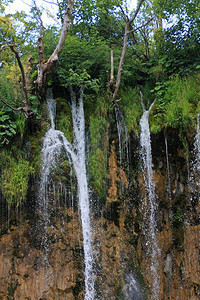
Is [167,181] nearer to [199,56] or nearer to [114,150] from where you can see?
[114,150]

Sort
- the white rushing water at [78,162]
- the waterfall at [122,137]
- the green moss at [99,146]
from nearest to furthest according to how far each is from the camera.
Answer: the white rushing water at [78,162]
the green moss at [99,146]
the waterfall at [122,137]

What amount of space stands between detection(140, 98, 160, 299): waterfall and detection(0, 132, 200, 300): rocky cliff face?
0.08m

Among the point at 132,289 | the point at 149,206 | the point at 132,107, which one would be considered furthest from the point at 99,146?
the point at 132,289

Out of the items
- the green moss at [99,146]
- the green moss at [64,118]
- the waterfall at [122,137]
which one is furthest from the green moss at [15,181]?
the waterfall at [122,137]

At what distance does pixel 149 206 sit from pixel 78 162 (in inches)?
69.8

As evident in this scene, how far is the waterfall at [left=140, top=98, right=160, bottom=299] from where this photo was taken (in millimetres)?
5516

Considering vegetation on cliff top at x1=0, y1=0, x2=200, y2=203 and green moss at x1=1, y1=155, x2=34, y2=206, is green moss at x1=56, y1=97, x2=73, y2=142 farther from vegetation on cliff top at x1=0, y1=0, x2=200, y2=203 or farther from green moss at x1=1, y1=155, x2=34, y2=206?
green moss at x1=1, y1=155, x2=34, y2=206

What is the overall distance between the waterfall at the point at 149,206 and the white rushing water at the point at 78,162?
47.9 inches

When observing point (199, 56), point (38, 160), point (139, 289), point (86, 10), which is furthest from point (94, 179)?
point (86, 10)

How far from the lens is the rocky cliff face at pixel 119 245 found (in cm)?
515

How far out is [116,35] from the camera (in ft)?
26.4

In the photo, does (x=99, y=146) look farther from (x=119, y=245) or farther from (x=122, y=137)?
(x=119, y=245)

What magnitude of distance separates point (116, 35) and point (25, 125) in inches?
160

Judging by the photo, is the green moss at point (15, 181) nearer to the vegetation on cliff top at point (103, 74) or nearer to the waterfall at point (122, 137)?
the vegetation on cliff top at point (103, 74)
